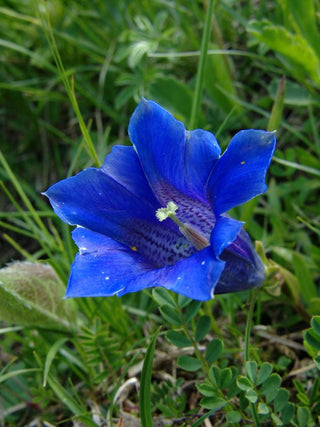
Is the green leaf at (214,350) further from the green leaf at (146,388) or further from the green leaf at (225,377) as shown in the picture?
the green leaf at (146,388)

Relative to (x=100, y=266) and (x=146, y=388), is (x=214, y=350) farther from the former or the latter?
(x=100, y=266)

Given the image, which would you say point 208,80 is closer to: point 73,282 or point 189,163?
point 189,163

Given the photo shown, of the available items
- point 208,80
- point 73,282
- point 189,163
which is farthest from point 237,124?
point 73,282

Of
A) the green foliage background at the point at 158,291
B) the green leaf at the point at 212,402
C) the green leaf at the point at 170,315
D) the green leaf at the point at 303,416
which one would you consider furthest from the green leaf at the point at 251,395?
the green leaf at the point at 170,315

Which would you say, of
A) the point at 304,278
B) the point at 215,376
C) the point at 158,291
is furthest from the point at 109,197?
the point at 304,278

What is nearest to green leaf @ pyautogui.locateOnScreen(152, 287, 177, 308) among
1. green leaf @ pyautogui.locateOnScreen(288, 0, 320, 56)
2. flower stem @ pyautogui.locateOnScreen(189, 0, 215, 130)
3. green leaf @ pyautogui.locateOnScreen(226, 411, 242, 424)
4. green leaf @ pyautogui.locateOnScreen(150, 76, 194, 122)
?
green leaf @ pyautogui.locateOnScreen(226, 411, 242, 424)

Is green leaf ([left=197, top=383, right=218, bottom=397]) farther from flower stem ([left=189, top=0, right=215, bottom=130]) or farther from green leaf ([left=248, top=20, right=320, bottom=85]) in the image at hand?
green leaf ([left=248, top=20, right=320, bottom=85])
